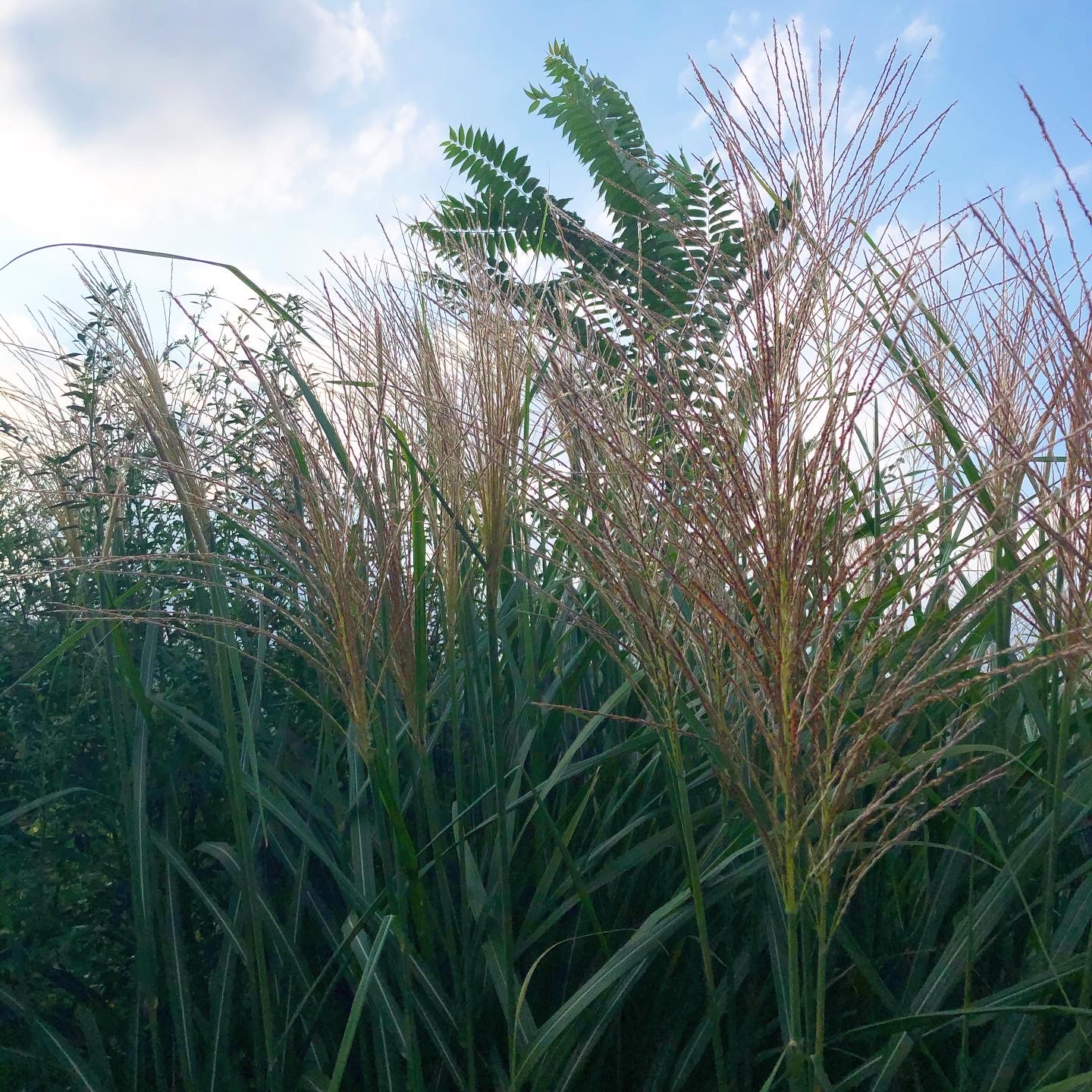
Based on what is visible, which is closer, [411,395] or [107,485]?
[411,395]

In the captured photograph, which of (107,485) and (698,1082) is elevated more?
(107,485)

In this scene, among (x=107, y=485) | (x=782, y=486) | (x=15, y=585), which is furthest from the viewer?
(x=15, y=585)

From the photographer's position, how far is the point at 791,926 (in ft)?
3.42

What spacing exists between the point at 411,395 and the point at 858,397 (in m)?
0.76

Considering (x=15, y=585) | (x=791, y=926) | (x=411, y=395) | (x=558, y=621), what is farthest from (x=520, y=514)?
(x=15, y=585)

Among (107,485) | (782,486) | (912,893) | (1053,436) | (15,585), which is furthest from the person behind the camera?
(15,585)

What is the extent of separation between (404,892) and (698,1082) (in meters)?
0.58

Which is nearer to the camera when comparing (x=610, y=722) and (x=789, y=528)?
(x=789, y=528)

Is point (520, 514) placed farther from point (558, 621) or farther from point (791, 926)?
point (791, 926)

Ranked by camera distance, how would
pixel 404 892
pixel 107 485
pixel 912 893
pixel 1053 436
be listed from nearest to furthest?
pixel 1053 436
pixel 404 892
pixel 912 893
pixel 107 485

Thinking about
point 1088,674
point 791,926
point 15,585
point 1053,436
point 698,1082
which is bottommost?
point 698,1082

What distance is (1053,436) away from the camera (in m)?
1.37

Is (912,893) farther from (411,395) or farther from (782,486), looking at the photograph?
(411,395)

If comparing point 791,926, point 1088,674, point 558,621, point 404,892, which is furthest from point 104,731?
point 1088,674
